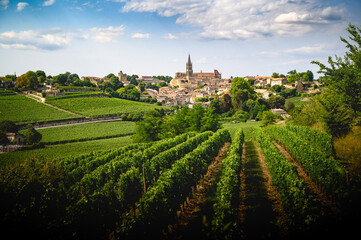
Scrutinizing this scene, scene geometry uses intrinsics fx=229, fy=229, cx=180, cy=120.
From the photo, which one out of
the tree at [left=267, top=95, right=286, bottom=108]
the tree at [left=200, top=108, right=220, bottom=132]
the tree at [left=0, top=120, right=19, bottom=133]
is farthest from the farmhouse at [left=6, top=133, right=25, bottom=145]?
the tree at [left=267, top=95, right=286, bottom=108]

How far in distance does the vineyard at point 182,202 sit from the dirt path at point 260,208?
0.04m

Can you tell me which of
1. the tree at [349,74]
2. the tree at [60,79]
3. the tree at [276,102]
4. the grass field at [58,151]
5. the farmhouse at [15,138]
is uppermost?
the tree at [60,79]

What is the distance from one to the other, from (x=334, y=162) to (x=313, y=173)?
4.61 feet

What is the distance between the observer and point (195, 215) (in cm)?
1130

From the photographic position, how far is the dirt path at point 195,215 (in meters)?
9.68

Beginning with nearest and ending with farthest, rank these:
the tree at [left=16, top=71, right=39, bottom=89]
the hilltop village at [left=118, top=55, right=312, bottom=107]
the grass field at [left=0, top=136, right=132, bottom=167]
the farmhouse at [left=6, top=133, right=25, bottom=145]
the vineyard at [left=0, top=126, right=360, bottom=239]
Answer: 1. the vineyard at [left=0, top=126, right=360, bottom=239]
2. the grass field at [left=0, top=136, right=132, bottom=167]
3. the farmhouse at [left=6, top=133, right=25, bottom=145]
4. the tree at [left=16, top=71, right=39, bottom=89]
5. the hilltop village at [left=118, top=55, right=312, bottom=107]

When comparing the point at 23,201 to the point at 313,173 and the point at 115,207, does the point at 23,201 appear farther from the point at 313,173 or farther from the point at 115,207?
the point at 313,173

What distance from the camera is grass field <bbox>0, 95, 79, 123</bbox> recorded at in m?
46.2

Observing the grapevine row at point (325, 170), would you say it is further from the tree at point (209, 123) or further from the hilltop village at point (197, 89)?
the hilltop village at point (197, 89)

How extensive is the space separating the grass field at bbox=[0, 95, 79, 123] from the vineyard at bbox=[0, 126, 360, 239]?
3743cm

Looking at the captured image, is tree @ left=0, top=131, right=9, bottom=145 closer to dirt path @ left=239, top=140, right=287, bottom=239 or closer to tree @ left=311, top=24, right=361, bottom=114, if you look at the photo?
dirt path @ left=239, top=140, right=287, bottom=239

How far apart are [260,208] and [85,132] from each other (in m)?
39.9

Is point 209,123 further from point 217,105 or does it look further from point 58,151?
point 217,105

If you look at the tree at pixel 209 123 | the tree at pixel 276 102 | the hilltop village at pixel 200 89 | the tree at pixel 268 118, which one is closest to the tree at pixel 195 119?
the tree at pixel 209 123
